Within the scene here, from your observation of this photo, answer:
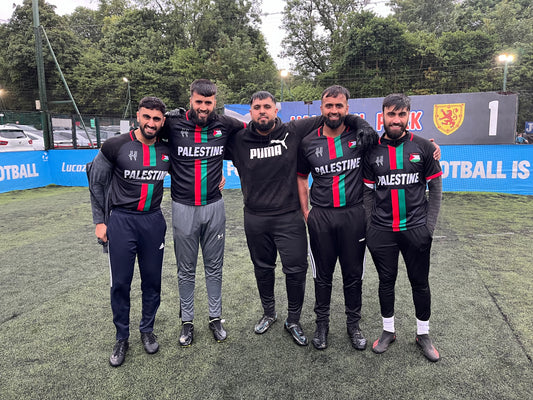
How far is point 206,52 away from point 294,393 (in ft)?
121

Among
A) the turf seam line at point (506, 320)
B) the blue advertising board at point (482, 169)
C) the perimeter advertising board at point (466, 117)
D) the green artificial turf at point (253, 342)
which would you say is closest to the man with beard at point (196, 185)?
the green artificial turf at point (253, 342)

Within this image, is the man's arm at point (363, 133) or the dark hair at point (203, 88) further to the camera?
the dark hair at point (203, 88)

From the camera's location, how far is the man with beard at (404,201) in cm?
261

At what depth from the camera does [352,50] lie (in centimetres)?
2772

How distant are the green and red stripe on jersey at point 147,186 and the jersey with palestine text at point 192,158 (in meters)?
0.17

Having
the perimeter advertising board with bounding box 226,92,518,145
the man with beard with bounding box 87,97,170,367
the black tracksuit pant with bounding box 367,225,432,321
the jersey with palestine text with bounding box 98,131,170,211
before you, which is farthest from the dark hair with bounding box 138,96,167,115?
the perimeter advertising board with bounding box 226,92,518,145

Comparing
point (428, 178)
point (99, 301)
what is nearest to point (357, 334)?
point (428, 178)

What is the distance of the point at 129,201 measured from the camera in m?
2.71

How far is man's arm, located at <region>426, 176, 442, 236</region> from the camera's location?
2660 mm

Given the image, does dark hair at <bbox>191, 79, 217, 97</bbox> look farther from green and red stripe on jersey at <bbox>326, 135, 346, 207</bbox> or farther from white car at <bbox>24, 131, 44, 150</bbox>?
white car at <bbox>24, 131, 44, 150</bbox>

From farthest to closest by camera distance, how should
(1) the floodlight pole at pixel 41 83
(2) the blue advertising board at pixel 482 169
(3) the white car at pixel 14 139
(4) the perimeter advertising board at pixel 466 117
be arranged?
(3) the white car at pixel 14 139 → (1) the floodlight pole at pixel 41 83 → (4) the perimeter advertising board at pixel 466 117 → (2) the blue advertising board at pixel 482 169

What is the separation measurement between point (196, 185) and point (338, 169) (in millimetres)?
1130

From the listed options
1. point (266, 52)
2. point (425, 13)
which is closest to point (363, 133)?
point (266, 52)

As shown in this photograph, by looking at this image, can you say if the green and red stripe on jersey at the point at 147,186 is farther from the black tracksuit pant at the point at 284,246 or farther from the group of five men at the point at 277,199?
the black tracksuit pant at the point at 284,246
